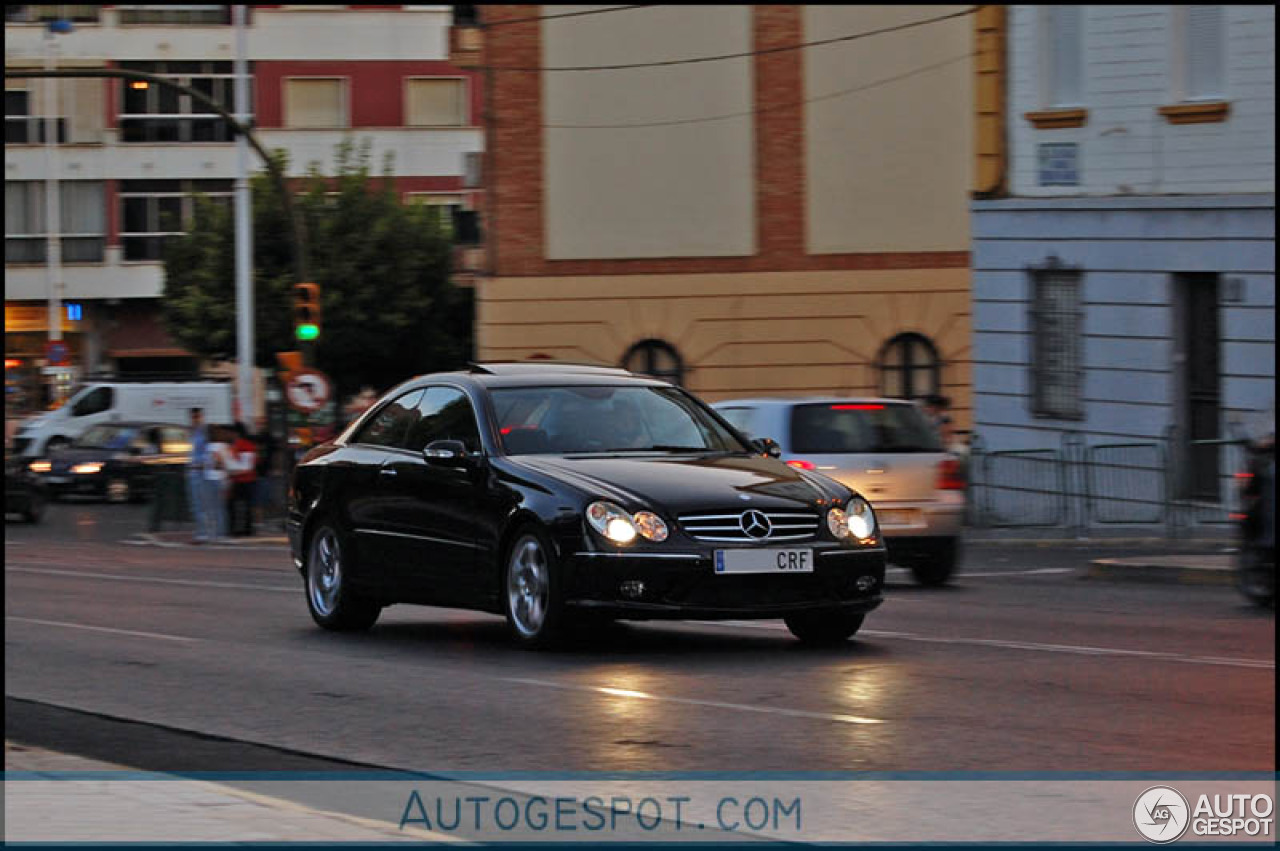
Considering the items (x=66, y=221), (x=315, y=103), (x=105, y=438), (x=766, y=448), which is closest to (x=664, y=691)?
(x=766, y=448)

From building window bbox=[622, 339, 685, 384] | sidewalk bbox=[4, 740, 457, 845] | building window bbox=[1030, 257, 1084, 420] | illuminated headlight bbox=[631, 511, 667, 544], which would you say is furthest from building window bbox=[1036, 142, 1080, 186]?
sidewalk bbox=[4, 740, 457, 845]

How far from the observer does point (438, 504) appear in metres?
12.6

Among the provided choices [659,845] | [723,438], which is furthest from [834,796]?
[723,438]

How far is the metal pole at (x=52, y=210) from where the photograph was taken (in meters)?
63.2

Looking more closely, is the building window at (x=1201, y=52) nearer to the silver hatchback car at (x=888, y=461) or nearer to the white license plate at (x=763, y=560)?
the silver hatchback car at (x=888, y=461)

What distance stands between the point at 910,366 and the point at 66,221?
3120 centimetres

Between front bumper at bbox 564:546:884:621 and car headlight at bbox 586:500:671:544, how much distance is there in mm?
96

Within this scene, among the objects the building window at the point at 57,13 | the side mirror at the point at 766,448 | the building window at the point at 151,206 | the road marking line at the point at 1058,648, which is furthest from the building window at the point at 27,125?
the side mirror at the point at 766,448

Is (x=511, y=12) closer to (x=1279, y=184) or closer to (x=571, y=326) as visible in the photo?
(x=571, y=326)

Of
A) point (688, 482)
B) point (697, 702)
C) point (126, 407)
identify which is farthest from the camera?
point (126, 407)

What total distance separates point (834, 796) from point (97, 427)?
3844 centimetres

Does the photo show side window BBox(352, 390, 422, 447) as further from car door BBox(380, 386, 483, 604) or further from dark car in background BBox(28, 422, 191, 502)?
dark car in background BBox(28, 422, 191, 502)

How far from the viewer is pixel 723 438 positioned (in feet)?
42.1

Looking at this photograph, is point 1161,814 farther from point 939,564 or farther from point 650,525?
point 939,564
